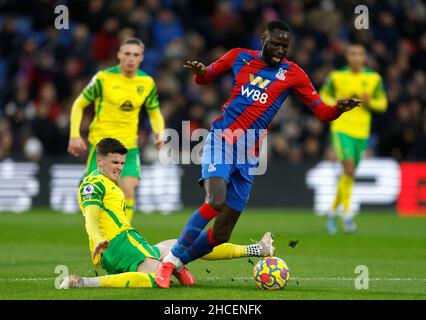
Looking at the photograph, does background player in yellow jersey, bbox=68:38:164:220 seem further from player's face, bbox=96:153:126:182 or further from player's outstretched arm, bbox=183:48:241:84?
player's face, bbox=96:153:126:182

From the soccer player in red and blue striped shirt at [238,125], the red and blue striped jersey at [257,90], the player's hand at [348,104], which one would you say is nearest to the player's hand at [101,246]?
the soccer player in red and blue striped shirt at [238,125]

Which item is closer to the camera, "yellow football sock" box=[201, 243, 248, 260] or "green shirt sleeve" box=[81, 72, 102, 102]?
"yellow football sock" box=[201, 243, 248, 260]

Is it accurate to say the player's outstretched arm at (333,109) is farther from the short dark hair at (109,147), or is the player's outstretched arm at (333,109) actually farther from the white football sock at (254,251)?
the short dark hair at (109,147)

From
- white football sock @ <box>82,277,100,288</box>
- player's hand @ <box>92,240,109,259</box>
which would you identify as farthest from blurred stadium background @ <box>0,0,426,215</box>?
player's hand @ <box>92,240,109,259</box>

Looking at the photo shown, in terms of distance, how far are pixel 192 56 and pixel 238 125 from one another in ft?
41.3

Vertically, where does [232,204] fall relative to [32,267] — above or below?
above

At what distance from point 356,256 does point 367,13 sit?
11026 mm

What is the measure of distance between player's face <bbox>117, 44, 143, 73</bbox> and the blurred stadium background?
7.52m

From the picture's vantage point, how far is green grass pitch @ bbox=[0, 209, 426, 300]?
7938 millimetres

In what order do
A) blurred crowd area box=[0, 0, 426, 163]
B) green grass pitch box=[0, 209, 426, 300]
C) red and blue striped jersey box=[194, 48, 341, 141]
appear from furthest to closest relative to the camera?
blurred crowd area box=[0, 0, 426, 163]
red and blue striped jersey box=[194, 48, 341, 141]
green grass pitch box=[0, 209, 426, 300]

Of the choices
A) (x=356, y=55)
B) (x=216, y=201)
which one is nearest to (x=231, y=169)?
(x=216, y=201)

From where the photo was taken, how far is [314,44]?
846 inches
